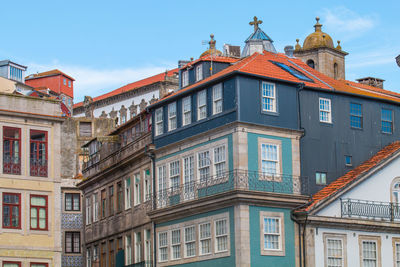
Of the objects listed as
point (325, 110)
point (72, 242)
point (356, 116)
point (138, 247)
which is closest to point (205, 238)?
point (138, 247)

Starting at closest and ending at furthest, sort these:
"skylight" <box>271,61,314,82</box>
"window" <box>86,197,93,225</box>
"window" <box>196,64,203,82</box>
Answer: "skylight" <box>271,61,314,82</box> < "window" <box>196,64,203,82</box> < "window" <box>86,197,93,225</box>

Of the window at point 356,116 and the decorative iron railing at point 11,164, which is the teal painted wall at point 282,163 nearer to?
the window at point 356,116

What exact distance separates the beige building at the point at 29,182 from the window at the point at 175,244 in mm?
6313

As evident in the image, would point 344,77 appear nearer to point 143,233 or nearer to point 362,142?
point 362,142

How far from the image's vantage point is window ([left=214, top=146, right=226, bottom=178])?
4475 centimetres

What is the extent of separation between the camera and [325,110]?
156 ft

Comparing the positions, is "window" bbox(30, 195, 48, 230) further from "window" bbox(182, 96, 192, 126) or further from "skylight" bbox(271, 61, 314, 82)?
"skylight" bbox(271, 61, 314, 82)

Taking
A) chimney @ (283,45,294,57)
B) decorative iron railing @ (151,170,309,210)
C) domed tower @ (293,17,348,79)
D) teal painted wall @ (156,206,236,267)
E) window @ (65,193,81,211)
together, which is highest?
domed tower @ (293,17,348,79)

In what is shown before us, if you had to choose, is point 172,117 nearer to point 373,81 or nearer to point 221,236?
point 221,236

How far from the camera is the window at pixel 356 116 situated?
4856 centimetres

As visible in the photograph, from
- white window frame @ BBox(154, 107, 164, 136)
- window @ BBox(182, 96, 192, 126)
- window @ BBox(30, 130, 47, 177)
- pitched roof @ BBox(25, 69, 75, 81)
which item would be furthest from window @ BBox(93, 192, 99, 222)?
pitched roof @ BBox(25, 69, 75, 81)

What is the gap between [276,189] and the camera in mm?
44250

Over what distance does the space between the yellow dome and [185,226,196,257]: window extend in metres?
21.0

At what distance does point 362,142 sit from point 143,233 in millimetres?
13326
